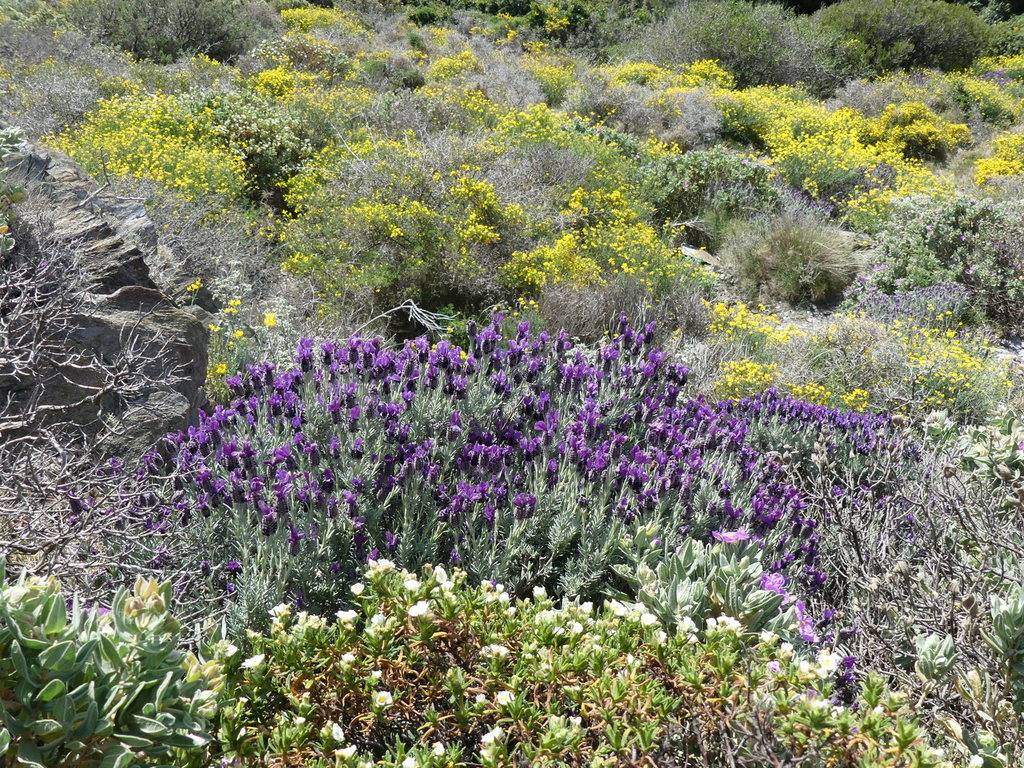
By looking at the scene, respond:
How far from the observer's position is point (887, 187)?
1006 centimetres

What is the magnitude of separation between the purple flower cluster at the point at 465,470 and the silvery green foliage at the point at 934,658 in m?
0.62

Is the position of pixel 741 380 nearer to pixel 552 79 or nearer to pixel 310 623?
pixel 310 623

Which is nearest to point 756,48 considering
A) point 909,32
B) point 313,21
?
point 909,32

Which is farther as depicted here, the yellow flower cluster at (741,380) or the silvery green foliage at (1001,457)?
the yellow flower cluster at (741,380)

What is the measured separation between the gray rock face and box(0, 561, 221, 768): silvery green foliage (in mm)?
1480

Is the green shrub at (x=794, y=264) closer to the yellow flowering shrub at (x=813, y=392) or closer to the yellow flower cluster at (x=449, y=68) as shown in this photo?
the yellow flowering shrub at (x=813, y=392)

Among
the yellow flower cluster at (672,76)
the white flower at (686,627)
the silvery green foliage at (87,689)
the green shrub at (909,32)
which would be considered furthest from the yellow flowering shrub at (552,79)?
the silvery green foliage at (87,689)

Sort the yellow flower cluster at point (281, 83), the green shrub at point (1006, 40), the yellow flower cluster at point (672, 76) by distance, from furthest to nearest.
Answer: the green shrub at point (1006, 40)
the yellow flower cluster at point (672, 76)
the yellow flower cluster at point (281, 83)

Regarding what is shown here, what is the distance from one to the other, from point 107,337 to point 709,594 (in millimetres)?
2613

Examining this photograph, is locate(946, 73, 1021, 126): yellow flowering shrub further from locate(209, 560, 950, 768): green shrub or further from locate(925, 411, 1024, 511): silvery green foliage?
locate(209, 560, 950, 768): green shrub

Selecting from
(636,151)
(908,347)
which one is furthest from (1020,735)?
(636,151)

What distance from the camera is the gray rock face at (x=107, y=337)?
2791mm

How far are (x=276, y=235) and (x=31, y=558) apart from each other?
16.0ft

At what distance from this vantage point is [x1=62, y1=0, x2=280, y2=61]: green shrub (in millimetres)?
13079
